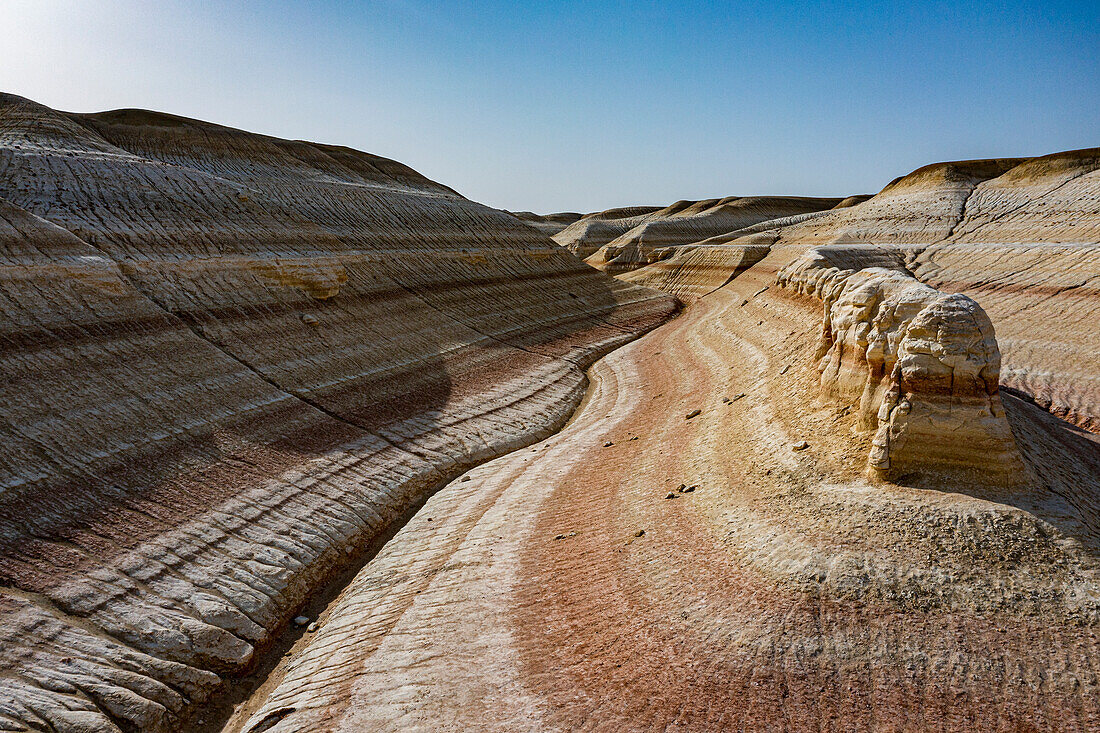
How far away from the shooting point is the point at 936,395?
7.34 meters

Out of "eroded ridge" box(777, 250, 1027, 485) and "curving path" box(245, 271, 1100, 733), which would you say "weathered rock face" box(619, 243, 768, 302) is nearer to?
"curving path" box(245, 271, 1100, 733)

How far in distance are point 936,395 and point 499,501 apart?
6661 millimetres

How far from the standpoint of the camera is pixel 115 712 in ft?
21.0

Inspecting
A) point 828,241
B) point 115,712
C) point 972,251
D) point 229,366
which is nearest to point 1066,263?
point 972,251

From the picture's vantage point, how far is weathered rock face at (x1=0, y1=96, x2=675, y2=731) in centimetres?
727

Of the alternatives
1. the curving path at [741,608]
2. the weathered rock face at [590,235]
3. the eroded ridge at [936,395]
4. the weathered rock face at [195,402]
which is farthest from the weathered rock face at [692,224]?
the eroded ridge at [936,395]

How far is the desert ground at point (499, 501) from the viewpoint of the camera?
5.86 meters

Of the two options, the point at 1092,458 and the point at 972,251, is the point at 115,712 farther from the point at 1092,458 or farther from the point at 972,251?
the point at 972,251

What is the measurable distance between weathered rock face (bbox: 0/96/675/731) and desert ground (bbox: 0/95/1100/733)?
0.19ft

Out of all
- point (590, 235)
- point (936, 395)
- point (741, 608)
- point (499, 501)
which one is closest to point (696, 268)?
point (590, 235)

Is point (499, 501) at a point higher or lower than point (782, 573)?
lower

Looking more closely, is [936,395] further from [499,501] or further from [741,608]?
[499,501]

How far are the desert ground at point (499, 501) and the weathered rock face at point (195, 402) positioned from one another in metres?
0.06

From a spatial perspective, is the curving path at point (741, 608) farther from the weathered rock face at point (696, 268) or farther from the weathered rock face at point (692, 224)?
the weathered rock face at point (692, 224)
